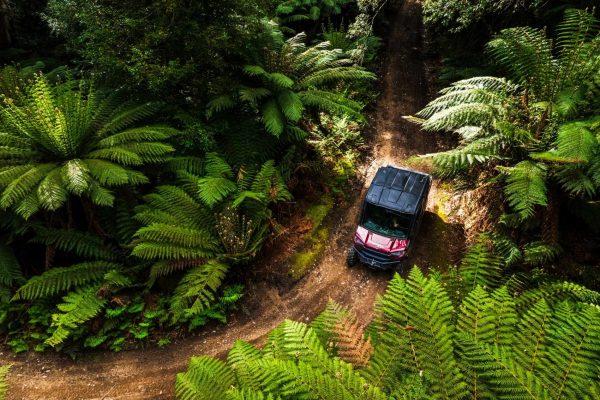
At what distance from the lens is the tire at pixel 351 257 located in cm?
777

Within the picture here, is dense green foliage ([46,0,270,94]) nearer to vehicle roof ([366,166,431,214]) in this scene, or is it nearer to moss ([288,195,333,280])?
moss ([288,195,333,280])

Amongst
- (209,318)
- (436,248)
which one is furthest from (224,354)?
(436,248)

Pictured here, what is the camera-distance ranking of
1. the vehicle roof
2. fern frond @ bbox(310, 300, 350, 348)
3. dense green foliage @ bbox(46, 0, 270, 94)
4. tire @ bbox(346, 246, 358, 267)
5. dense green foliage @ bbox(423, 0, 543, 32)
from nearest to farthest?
fern frond @ bbox(310, 300, 350, 348) < dense green foliage @ bbox(46, 0, 270, 94) < the vehicle roof < tire @ bbox(346, 246, 358, 267) < dense green foliage @ bbox(423, 0, 543, 32)

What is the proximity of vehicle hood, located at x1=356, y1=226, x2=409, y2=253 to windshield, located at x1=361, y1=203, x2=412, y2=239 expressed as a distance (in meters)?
0.08

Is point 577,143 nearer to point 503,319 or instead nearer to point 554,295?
point 554,295

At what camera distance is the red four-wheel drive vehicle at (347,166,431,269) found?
23.7ft

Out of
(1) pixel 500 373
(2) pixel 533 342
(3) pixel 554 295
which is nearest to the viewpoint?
(1) pixel 500 373

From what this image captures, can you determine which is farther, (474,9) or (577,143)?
(474,9)

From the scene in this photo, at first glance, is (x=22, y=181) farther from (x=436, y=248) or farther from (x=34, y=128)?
(x=436, y=248)

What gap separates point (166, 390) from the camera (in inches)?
233

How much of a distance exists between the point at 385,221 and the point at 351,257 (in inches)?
41.4

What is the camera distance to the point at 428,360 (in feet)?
7.79

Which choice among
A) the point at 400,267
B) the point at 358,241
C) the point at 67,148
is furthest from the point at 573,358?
the point at 67,148

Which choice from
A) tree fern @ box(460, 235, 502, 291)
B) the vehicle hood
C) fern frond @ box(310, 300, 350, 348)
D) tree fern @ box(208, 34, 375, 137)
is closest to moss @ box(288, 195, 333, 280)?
the vehicle hood
